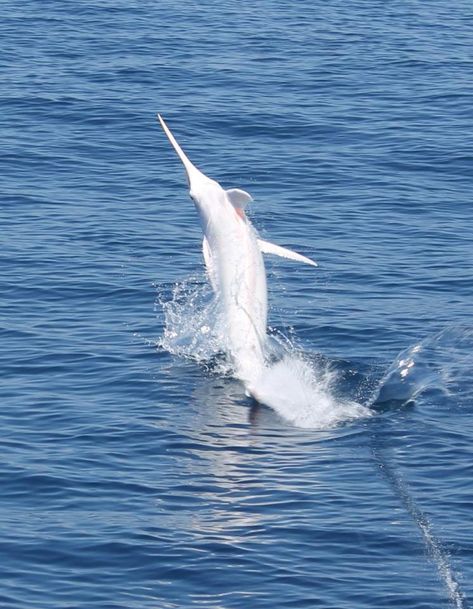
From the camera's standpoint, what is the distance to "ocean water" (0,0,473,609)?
1961cm

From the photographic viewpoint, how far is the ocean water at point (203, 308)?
1961 cm

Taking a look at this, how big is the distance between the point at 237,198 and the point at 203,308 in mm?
4202

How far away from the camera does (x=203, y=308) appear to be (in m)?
29.3

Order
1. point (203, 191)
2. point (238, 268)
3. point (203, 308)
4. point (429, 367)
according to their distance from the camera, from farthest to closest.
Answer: point (203, 308), point (429, 367), point (203, 191), point (238, 268)

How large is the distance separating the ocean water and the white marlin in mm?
642

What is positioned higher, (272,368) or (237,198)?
(237,198)

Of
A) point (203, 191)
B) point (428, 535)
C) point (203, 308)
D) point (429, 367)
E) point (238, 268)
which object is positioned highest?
point (203, 191)

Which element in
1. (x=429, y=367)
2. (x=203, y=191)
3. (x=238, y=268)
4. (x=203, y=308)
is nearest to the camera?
(x=238, y=268)

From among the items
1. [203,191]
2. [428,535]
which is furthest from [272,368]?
[428,535]

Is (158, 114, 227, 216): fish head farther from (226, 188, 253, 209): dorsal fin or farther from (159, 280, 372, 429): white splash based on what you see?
(159, 280, 372, 429): white splash

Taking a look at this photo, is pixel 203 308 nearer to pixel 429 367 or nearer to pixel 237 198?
pixel 237 198

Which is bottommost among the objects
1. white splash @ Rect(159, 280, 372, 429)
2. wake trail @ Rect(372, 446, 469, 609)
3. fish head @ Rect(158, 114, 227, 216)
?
wake trail @ Rect(372, 446, 469, 609)

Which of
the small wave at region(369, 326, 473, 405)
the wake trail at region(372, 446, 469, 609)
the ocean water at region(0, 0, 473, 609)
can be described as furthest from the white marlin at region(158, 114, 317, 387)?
the wake trail at region(372, 446, 469, 609)

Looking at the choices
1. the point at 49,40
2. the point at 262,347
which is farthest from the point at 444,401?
the point at 49,40
